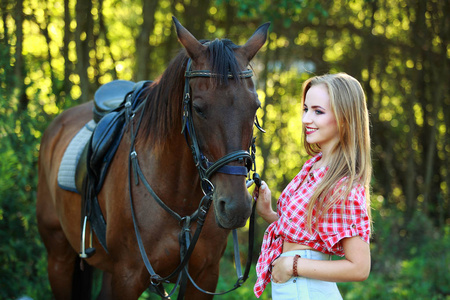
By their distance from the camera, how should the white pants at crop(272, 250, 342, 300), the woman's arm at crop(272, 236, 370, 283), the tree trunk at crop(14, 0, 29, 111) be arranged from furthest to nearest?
1. the tree trunk at crop(14, 0, 29, 111)
2. the white pants at crop(272, 250, 342, 300)
3. the woman's arm at crop(272, 236, 370, 283)

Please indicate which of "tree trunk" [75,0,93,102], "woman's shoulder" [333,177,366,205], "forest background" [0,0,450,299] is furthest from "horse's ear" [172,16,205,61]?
"tree trunk" [75,0,93,102]

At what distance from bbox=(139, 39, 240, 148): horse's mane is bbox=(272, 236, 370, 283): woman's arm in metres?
0.80

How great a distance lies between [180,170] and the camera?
2.37 meters

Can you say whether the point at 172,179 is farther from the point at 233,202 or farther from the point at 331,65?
the point at 331,65

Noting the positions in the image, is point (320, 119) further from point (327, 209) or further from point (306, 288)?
point (306, 288)

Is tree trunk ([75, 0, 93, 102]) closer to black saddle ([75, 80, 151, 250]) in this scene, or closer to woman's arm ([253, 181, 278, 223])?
black saddle ([75, 80, 151, 250])

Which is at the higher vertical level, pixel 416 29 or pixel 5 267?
pixel 416 29

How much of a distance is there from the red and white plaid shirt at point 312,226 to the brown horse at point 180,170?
17cm

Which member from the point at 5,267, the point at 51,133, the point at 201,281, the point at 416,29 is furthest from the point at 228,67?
the point at 416,29

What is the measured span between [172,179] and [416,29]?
6042 mm

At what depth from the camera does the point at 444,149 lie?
286 inches

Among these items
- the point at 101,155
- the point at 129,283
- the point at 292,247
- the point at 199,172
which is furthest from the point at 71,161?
the point at 292,247

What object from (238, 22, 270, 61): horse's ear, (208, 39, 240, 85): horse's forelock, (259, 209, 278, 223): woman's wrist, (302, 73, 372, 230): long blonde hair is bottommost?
(259, 209, 278, 223): woman's wrist

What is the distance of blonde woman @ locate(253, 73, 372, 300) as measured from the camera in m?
1.61
